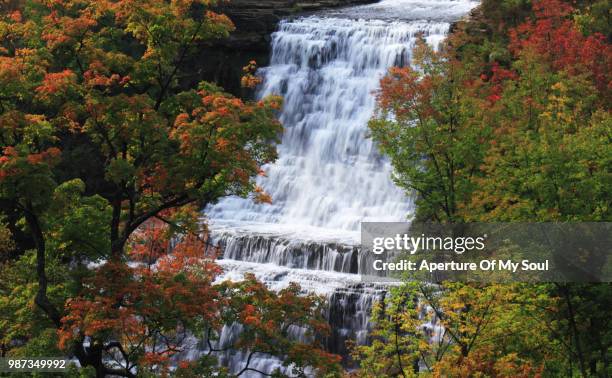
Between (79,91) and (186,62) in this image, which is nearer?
(79,91)

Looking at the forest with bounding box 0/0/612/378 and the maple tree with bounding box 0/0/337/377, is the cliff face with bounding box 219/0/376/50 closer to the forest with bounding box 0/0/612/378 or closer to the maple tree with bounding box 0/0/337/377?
the forest with bounding box 0/0/612/378

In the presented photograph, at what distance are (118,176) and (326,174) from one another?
2102 centimetres

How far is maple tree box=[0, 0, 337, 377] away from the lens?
1463 cm

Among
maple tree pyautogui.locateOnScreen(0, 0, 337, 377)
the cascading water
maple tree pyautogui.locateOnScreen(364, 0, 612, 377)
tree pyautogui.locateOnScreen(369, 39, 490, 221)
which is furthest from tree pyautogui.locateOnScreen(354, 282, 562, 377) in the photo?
the cascading water

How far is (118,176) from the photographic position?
15.3 meters

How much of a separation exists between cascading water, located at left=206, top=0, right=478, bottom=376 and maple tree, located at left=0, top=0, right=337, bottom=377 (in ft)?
30.4

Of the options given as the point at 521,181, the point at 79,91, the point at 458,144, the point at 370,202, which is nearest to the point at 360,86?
the point at 370,202

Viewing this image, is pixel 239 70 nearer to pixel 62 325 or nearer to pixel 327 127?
pixel 327 127

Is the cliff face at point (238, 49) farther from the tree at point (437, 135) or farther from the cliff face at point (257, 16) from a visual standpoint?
the tree at point (437, 135)

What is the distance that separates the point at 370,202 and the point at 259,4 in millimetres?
16921

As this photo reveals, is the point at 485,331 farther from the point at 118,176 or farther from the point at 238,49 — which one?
the point at 238,49

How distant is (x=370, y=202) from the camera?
111ft

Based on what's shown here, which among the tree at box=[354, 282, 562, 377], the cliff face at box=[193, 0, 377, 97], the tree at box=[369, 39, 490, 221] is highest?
the cliff face at box=[193, 0, 377, 97]

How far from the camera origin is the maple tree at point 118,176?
1463 centimetres
